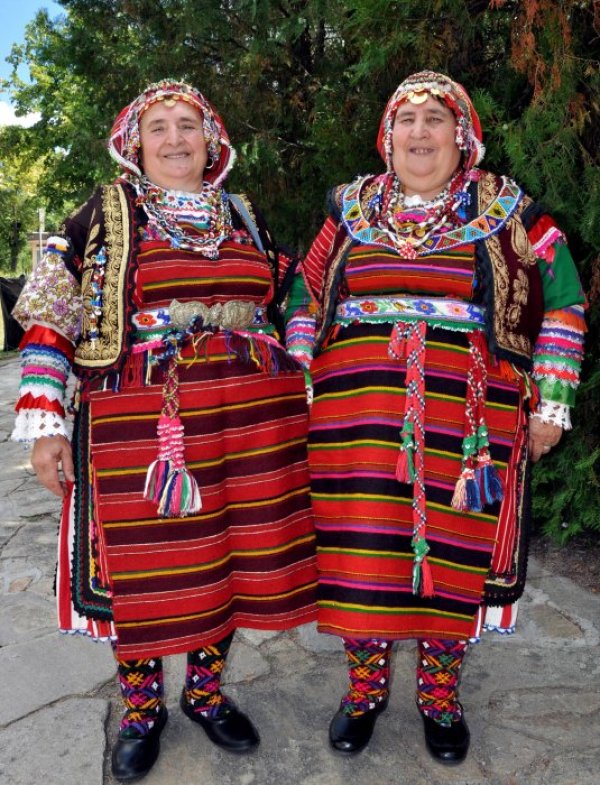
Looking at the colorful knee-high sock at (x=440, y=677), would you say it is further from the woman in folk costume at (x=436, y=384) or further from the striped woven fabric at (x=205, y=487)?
the striped woven fabric at (x=205, y=487)

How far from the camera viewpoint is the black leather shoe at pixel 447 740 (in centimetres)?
223

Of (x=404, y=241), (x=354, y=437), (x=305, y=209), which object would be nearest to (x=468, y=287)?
(x=404, y=241)

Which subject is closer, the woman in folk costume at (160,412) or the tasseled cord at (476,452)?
the woman in folk costume at (160,412)

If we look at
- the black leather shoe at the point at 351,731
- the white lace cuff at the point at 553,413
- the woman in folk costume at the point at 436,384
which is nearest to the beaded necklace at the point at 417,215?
the woman in folk costume at the point at 436,384

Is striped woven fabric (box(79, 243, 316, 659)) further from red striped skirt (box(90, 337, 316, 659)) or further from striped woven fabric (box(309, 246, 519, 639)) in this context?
striped woven fabric (box(309, 246, 519, 639))

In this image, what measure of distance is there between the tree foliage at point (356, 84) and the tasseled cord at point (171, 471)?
5.71 ft

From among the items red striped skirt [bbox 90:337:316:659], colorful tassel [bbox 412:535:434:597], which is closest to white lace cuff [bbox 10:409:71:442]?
red striped skirt [bbox 90:337:316:659]

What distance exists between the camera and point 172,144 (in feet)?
6.83

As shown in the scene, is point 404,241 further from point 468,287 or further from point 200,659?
point 200,659

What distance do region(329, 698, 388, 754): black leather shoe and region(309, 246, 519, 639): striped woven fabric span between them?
1.06ft

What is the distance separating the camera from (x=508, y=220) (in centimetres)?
215

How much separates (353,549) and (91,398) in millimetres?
868

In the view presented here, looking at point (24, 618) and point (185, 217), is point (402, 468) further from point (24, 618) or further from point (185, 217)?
point (24, 618)

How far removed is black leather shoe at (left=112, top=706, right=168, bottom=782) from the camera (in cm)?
216
